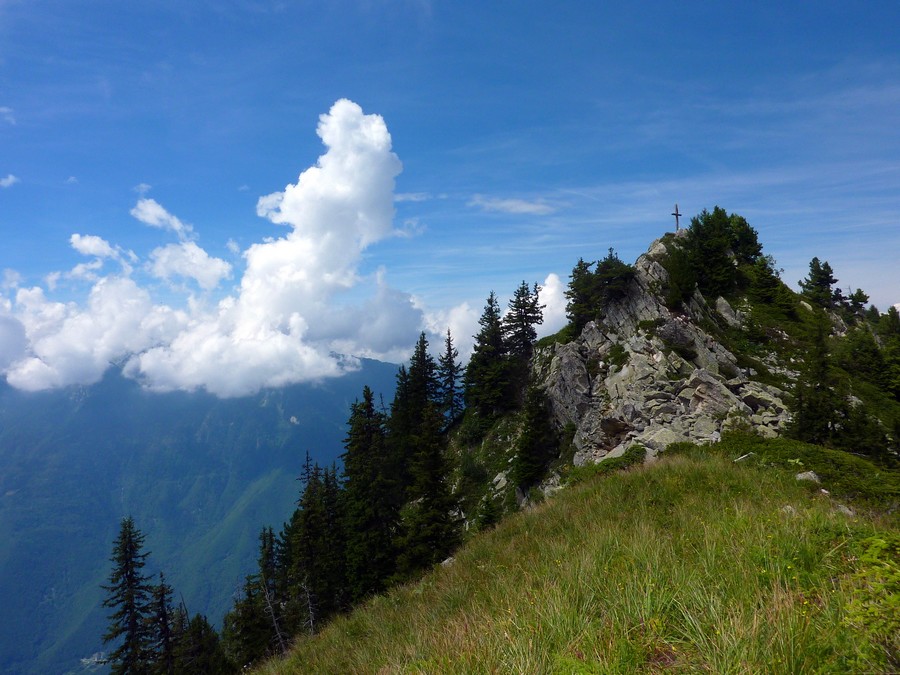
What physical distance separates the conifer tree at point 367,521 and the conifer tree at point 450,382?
1724cm

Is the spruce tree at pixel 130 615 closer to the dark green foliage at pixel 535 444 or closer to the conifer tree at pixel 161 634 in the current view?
the conifer tree at pixel 161 634

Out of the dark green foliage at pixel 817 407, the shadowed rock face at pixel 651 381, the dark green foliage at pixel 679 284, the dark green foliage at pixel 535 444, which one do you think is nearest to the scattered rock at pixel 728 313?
the shadowed rock face at pixel 651 381

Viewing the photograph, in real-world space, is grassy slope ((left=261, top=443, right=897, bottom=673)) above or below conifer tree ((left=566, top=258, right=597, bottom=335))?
below

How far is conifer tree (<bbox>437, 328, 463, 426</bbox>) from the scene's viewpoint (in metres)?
55.9

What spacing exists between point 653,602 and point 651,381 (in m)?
26.1

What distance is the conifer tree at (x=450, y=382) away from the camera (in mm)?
55906

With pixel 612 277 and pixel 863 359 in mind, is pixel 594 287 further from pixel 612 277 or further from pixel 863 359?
pixel 863 359

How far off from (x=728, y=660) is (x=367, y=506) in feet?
113

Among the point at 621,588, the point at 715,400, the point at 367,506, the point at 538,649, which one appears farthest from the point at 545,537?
the point at 367,506

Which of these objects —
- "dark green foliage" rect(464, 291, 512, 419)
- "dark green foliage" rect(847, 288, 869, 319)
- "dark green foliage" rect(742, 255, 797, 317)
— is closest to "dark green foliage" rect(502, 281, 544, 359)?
"dark green foliage" rect(464, 291, 512, 419)

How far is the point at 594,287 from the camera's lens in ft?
121

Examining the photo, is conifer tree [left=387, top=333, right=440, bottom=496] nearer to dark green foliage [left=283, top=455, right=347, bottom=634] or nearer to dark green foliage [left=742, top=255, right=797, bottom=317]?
dark green foliage [left=283, top=455, right=347, bottom=634]

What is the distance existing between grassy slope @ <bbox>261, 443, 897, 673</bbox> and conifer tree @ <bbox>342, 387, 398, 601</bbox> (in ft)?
81.0

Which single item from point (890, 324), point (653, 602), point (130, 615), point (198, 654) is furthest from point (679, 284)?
point (198, 654)
